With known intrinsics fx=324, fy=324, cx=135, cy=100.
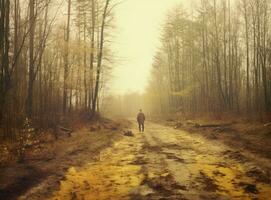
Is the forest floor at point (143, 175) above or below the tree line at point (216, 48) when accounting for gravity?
below

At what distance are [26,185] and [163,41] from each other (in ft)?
125

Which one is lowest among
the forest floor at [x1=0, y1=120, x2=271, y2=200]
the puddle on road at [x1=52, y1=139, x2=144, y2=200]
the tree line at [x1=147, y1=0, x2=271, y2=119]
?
the puddle on road at [x1=52, y1=139, x2=144, y2=200]

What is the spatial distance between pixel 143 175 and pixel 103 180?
1145mm

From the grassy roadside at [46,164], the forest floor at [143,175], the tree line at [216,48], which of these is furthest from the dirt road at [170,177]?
the tree line at [216,48]

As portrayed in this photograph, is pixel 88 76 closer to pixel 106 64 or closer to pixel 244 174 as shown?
pixel 106 64

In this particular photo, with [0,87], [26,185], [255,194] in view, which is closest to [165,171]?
[255,194]

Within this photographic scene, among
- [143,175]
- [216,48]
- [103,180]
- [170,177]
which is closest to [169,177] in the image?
[170,177]

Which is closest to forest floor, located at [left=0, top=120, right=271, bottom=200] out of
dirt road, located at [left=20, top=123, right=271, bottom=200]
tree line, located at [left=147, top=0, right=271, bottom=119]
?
dirt road, located at [left=20, top=123, right=271, bottom=200]

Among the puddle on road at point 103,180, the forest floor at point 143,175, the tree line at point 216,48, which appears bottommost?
the puddle on road at point 103,180

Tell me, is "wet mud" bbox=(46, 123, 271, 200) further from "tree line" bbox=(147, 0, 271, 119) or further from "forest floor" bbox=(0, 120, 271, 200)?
"tree line" bbox=(147, 0, 271, 119)

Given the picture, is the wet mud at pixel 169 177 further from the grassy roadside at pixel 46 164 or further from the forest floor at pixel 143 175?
the grassy roadside at pixel 46 164

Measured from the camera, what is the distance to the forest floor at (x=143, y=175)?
7293 mm

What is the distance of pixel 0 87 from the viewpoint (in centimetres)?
1090

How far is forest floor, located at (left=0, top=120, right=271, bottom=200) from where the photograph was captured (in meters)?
7.29
